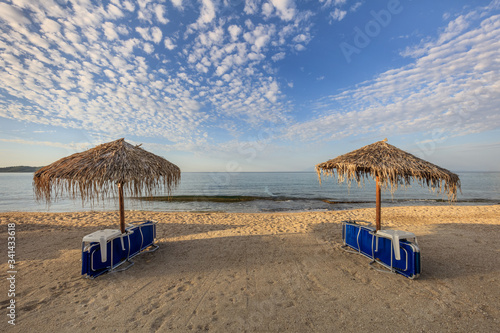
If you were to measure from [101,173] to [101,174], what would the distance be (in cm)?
2

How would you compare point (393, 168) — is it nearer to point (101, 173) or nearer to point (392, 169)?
point (392, 169)

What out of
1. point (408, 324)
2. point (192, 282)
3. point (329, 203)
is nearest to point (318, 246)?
point (408, 324)

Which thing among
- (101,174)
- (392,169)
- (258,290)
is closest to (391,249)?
(392,169)

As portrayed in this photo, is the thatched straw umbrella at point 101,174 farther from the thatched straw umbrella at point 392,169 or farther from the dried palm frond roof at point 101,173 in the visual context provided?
the thatched straw umbrella at point 392,169

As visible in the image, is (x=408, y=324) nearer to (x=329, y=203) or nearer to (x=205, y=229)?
(x=205, y=229)

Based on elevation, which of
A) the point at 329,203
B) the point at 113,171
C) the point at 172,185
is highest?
the point at 113,171

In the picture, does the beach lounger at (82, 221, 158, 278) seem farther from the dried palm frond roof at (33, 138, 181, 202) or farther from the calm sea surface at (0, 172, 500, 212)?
the calm sea surface at (0, 172, 500, 212)

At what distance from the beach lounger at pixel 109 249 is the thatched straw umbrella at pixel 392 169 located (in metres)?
5.56

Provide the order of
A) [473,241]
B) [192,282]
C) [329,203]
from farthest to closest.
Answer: [329,203] → [473,241] → [192,282]

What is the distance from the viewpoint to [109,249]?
4.28 meters

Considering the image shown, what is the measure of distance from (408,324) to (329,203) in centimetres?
1763

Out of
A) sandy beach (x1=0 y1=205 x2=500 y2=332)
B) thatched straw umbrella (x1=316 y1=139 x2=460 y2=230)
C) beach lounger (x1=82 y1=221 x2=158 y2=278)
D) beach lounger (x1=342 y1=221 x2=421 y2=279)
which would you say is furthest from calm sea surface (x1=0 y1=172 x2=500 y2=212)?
beach lounger (x1=82 y1=221 x2=158 y2=278)

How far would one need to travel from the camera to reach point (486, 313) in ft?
9.78

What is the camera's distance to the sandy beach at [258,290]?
2822mm
